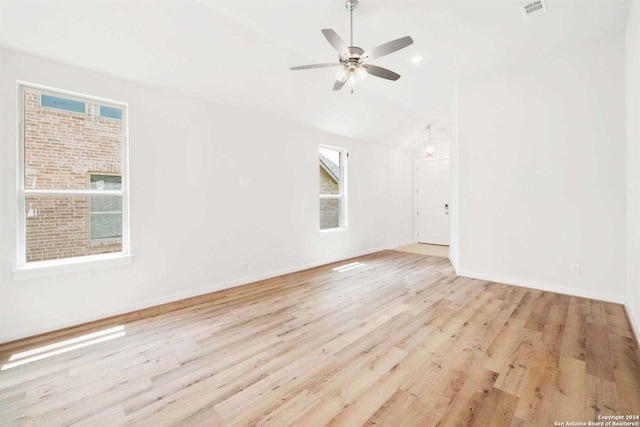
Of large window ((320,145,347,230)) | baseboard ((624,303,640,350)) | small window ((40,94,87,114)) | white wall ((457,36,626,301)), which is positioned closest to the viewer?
baseboard ((624,303,640,350))

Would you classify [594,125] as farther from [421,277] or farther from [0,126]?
[0,126]

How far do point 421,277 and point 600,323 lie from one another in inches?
83.2

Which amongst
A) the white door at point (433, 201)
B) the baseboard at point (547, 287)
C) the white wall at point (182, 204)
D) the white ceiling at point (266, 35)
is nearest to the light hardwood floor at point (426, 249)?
the white door at point (433, 201)

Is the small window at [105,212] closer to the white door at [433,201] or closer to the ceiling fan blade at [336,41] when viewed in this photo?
the ceiling fan blade at [336,41]

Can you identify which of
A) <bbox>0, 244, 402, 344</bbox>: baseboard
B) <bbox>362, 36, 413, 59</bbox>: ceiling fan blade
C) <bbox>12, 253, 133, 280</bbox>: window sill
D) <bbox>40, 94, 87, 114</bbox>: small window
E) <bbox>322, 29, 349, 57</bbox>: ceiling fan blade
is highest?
<bbox>322, 29, 349, 57</bbox>: ceiling fan blade

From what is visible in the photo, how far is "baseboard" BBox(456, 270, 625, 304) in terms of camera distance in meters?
3.44

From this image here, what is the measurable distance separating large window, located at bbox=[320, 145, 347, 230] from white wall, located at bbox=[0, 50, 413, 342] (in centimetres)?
34

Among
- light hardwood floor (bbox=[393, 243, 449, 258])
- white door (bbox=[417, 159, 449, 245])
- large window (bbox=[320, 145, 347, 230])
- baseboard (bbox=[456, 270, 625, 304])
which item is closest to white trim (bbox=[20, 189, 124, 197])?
large window (bbox=[320, 145, 347, 230])

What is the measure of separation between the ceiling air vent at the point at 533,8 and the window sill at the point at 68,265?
5.16 meters

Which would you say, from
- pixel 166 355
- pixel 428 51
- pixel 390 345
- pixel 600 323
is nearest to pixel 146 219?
pixel 166 355

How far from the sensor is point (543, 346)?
7.90 feet

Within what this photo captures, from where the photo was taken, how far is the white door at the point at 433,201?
7.74 m

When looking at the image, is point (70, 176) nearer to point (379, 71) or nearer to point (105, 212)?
point (105, 212)

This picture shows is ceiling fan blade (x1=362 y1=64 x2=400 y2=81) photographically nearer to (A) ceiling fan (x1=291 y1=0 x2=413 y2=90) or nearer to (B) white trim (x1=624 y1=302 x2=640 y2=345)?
(A) ceiling fan (x1=291 y1=0 x2=413 y2=90)
